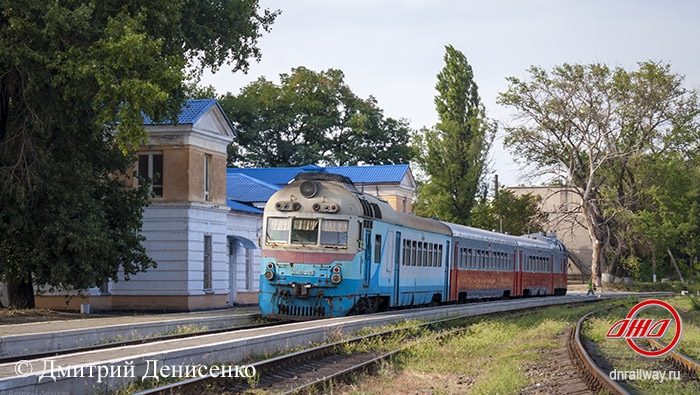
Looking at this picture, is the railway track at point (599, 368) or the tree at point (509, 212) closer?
the railway track at point (599, 368)

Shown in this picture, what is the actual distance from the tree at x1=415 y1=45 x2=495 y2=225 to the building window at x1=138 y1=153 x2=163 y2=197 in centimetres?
3086

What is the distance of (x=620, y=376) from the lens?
14.5m

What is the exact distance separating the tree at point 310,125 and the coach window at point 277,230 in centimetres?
5735

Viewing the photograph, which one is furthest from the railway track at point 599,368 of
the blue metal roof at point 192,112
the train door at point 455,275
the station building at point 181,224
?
the blue metal roof at point 192,112

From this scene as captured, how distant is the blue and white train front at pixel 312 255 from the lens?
23.5 m

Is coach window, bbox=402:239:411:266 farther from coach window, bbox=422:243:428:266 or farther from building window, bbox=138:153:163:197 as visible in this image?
building window, bbox=138:153:163:197

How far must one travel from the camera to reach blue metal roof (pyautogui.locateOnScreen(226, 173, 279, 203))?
1934 inches

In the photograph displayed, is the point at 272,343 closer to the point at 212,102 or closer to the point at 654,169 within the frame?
the point at 212,102

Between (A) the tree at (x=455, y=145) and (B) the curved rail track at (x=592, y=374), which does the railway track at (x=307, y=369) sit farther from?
(A) the tree at (x=455, y=145)

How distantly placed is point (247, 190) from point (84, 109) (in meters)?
23.6

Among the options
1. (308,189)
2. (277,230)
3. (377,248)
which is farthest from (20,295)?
(377,248)

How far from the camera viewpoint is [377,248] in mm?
25281

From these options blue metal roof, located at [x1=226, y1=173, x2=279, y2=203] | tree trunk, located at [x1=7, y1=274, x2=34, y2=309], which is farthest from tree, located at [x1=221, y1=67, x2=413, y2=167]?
tree trunk, located at [x1=7, y1=274, x2=34, y2=309]

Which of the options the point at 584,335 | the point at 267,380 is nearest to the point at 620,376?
the point at 267,380
